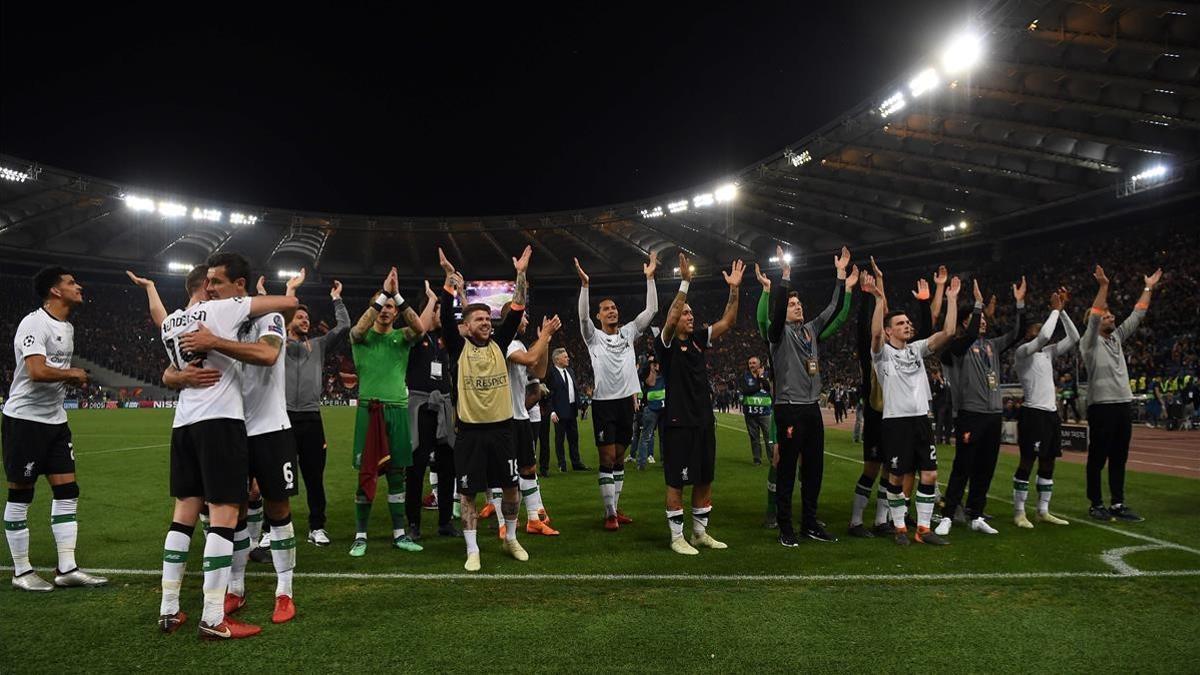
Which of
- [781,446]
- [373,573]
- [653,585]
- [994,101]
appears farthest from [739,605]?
[994,101]

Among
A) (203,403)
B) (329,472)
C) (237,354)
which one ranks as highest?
(237,354)

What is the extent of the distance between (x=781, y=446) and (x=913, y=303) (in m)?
39.2

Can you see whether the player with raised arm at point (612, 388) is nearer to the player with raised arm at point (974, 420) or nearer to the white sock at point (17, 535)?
the player with raised arm at point (974, 420)

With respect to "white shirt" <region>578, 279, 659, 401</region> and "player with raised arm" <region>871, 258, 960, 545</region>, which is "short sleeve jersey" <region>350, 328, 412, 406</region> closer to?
"white shirt" <region>578, 279, 659, 401</region>

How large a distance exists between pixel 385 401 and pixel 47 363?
2555 mm

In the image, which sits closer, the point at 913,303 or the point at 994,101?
the point at 994,101

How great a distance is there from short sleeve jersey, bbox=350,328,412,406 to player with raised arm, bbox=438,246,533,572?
0.73 metres

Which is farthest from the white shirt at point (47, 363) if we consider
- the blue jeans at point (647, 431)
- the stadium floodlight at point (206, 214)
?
the stadium floodlight at point (206, 214)

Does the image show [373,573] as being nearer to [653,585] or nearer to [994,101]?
[653,585]

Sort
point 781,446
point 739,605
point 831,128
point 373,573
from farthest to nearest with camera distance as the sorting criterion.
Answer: point 831,128 < point 781,446 < point 373,573 < point 739,605

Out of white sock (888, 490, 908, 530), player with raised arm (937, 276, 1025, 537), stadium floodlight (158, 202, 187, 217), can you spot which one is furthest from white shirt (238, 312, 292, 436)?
stadium floodlight (158, 202, 187, 217)

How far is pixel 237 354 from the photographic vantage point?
4.18 meters

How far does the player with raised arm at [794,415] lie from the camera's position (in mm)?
6789

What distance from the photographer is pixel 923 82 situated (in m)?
23.4
